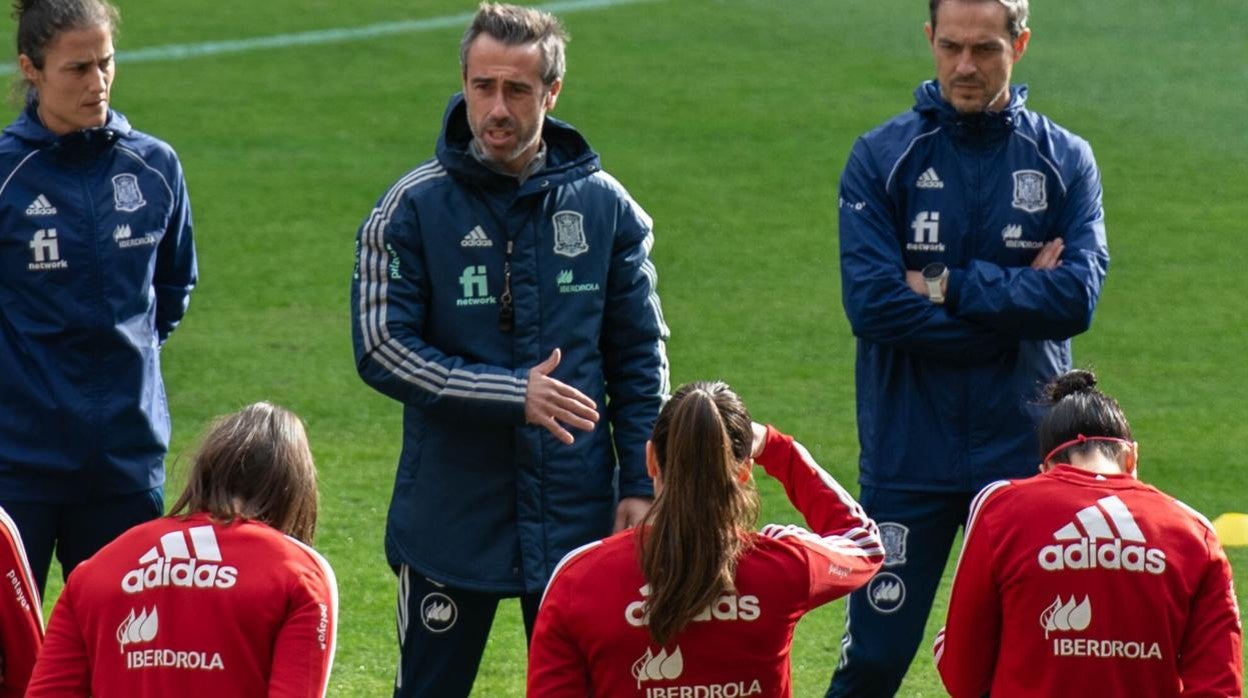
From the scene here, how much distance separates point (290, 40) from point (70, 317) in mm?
10577

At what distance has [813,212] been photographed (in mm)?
11242

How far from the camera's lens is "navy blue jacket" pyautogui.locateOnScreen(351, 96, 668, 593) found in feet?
14.0

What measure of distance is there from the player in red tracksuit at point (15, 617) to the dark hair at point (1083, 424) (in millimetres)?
1975

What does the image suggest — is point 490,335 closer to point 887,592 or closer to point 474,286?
point 474,286

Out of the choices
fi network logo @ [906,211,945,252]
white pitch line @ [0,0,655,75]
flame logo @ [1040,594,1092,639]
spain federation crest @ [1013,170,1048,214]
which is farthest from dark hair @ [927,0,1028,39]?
white pitch line @ [0,0,655,75]

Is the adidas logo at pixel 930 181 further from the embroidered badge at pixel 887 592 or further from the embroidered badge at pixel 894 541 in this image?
the embroidered badge at pixel 887 592

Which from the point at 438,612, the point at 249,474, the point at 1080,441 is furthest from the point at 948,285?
the point at 249,474

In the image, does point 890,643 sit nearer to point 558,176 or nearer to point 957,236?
point 957,236

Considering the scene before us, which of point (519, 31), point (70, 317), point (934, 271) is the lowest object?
point (70, 317)

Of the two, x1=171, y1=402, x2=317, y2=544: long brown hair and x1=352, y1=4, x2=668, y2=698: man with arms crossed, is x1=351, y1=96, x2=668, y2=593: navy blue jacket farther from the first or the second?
x1=171, y1=402, x2=317, y2=544: long brown hair

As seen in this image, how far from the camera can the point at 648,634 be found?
3.49 metres

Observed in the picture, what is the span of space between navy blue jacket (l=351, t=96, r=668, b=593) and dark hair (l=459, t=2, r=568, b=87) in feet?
0.45

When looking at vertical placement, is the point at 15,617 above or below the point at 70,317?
below

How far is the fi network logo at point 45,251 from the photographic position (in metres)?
4.57
